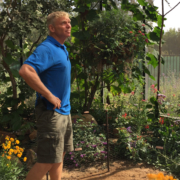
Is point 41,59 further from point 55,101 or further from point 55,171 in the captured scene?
point 55,171

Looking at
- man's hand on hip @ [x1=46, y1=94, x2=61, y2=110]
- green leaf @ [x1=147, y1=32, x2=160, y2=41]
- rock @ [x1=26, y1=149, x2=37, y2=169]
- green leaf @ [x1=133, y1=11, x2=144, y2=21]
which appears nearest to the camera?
man's hand on hip @ [x1=46, y1=94, x2=61, y2=110]

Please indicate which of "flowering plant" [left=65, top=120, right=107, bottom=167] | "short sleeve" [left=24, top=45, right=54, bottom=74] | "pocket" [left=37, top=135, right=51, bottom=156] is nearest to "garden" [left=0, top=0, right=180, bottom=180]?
"flowering plant" [left=65, top=120, right=107, bottom=167]

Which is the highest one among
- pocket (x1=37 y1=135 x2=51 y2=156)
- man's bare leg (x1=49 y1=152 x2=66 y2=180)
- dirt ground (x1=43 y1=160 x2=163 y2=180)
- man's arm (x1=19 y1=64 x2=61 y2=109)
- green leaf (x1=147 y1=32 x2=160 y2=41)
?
green leaf (x1=147 y1=32 x2=160 y2=41)

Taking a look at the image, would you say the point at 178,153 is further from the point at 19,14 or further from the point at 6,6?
the point at 6,6

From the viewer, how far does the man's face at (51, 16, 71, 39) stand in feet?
6.16

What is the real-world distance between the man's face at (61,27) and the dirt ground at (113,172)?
1.77 metres

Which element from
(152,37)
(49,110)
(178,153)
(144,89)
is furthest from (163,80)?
(49,110)

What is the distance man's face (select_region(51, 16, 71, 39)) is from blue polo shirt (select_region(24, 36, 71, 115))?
2.6 inches

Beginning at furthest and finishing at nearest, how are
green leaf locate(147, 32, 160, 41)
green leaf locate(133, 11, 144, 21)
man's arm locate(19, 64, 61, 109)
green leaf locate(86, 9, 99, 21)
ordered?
1. green leaf locate(133, 11, 144, 21)
2. green leaf locate(147, 32, 160, 41)
3. green leaf locate(86, 9, 99, 21)
4. man's arm locate(19, 64, 61, 109)

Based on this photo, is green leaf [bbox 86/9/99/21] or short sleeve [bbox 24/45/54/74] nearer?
short sleeve [bbox 24/45/54/74]

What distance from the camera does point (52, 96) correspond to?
173 cm

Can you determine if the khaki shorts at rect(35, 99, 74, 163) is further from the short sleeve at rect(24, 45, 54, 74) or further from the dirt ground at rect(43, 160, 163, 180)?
the dirt ground at rect(43, 160, 163, 180)

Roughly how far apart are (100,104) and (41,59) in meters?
3.28

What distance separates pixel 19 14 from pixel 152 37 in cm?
227
